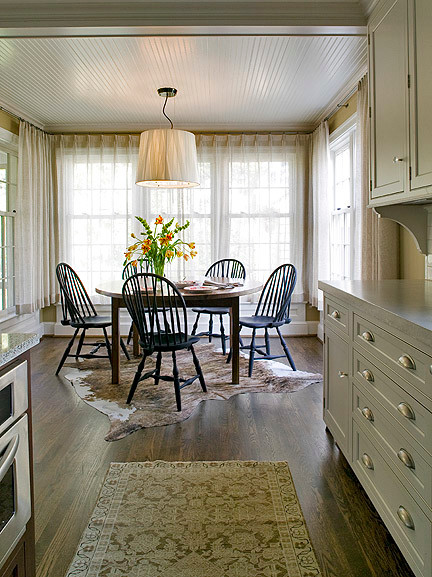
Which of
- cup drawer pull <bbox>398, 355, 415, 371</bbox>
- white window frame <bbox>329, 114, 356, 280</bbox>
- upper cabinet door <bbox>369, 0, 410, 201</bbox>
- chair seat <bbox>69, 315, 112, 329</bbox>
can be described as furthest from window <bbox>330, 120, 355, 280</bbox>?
cup drawer pull <bbox>398, 355, 415, 371</bbox>

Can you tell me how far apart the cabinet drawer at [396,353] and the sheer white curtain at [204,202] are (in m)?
4.08

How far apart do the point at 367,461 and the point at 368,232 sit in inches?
90.9

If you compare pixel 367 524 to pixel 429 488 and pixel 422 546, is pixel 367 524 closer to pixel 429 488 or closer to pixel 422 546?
pixel 422 546

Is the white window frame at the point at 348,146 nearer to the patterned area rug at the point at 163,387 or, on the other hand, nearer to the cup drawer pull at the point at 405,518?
the patterned area rug at the point at 163,387

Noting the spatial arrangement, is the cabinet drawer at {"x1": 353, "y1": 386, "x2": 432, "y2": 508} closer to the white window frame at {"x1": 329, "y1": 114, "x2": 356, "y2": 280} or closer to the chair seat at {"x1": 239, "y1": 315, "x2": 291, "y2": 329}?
the chair seat at {"x1": 239, "y1": 315, "x2": 291, "y2": 329}

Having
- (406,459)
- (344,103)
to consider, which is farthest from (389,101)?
(344,103)

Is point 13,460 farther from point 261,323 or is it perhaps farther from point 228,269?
point 228,269

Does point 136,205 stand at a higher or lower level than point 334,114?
lower

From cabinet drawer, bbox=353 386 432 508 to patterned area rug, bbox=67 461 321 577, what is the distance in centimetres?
47

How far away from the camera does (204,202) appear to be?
6.45 metres

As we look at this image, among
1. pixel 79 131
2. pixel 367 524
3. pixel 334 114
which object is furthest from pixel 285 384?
pixel 79 131

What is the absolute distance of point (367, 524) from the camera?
7.01 feet

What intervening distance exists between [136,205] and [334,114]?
2539mm

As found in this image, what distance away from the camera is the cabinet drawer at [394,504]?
63.3 inches
